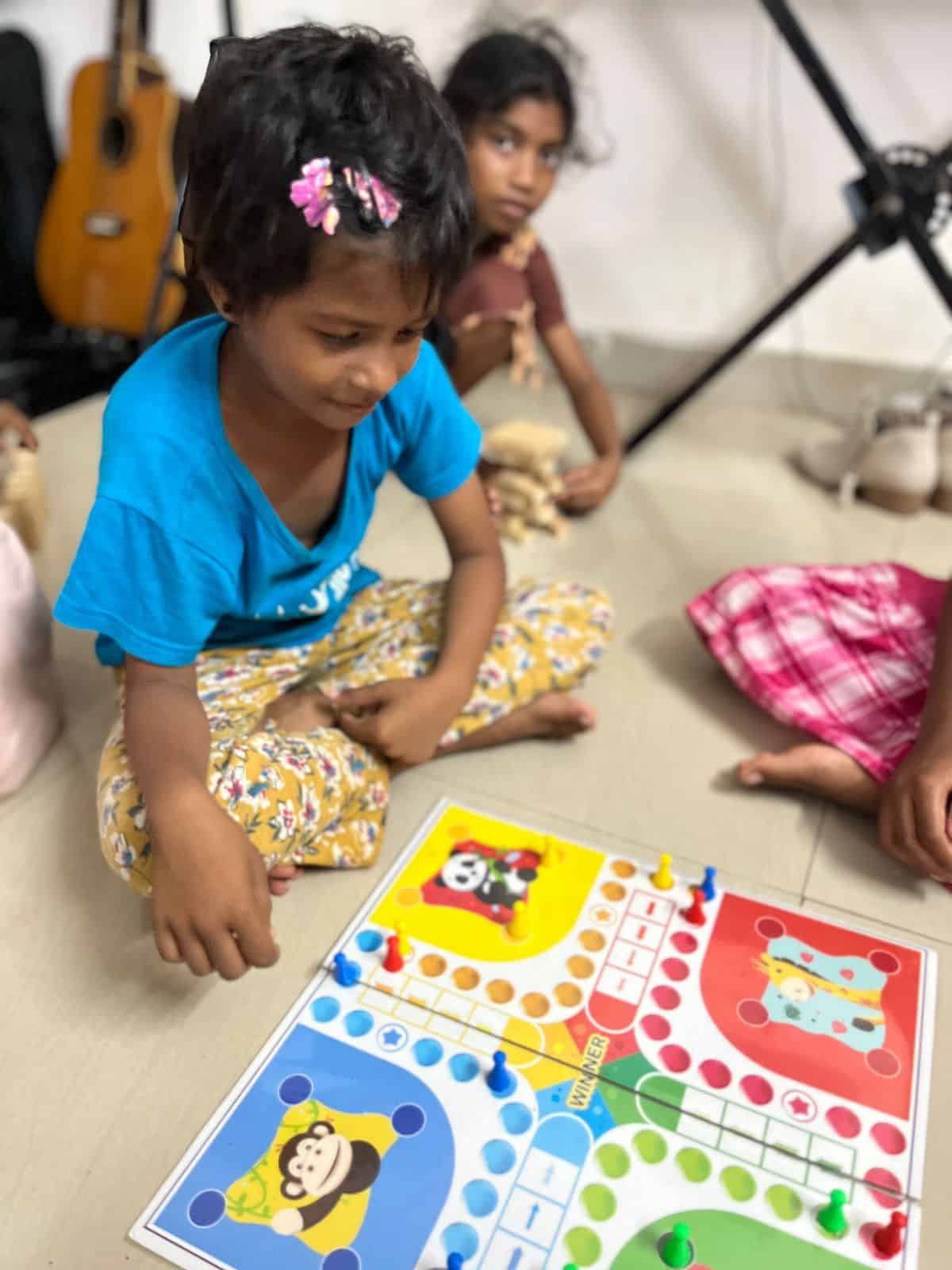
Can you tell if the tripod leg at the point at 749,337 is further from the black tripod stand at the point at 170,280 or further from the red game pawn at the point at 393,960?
the red game pawn at the point at 393,960

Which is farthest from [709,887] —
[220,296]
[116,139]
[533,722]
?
[116,139]

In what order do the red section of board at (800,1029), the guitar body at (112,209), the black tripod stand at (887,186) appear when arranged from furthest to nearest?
the guitar body at (112,209), the black tripod stand at (887,186), the red section of board at (800,1029)

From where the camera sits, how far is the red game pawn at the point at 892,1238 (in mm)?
556

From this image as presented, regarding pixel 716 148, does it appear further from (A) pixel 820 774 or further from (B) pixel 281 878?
(B) pixel 281 878

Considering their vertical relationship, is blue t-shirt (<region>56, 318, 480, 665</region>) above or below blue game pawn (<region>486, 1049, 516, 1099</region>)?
above

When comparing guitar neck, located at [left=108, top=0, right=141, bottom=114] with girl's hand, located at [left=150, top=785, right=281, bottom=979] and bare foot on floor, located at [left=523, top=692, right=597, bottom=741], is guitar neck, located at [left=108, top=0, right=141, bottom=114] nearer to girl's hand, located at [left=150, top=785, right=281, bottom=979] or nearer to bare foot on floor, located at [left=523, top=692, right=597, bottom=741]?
bare foot on floor, located at [left=523, top=692, right=597, bottom=741]

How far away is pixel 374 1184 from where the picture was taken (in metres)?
0.58

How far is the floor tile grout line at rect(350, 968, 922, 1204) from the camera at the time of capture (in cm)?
59

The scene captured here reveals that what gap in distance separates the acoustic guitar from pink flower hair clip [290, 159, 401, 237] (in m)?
1.35

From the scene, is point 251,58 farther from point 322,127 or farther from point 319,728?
point 319,728

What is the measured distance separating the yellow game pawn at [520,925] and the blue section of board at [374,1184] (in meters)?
0.14

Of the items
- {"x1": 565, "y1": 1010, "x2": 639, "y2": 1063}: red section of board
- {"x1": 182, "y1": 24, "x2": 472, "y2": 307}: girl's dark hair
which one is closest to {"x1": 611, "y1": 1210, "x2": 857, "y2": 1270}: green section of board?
{"x1": 565, "y1": 1010, "x2": 639, "y2": 1063}: red section of board

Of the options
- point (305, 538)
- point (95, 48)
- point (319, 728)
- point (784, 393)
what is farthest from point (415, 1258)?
point (95, 48)

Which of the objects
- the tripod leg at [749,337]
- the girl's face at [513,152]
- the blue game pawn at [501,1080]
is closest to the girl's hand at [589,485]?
the tripod leg at [749,337]
